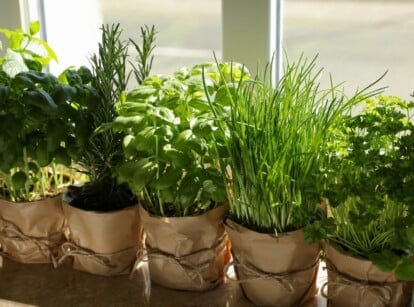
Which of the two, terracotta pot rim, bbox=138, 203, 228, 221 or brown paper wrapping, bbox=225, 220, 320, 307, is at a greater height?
terracotta pot rim, bbox=138, 203, 228, 221

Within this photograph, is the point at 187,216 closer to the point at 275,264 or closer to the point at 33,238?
the point at 275,264

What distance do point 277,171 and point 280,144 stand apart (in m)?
0.04

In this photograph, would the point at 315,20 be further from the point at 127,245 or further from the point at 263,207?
the point at 127,245

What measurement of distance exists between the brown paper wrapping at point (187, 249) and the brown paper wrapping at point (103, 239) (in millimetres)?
49

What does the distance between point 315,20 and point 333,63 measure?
0.09 m

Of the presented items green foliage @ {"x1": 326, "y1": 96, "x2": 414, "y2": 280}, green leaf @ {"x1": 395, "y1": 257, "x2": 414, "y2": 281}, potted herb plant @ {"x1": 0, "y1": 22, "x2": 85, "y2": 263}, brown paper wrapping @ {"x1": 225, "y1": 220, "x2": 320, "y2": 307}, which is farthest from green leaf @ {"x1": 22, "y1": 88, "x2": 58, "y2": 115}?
green leaf @ {"x1": 395, "y1": 257, "x2": 414, "y2": 281}

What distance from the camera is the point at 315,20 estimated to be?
118cm

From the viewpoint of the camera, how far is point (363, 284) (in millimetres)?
904

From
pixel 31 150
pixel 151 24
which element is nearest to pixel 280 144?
pixel 31 150

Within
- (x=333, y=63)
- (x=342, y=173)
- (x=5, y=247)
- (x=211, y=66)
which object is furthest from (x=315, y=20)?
(x=5, y=247)

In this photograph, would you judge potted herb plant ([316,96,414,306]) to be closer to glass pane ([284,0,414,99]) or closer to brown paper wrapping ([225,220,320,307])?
brown paper wrapping ([225,220,320,307])

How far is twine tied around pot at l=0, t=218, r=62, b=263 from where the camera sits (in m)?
1.15

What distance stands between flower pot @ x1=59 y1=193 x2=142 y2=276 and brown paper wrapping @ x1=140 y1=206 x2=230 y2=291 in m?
0.05

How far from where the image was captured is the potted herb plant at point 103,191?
1.07 metres
